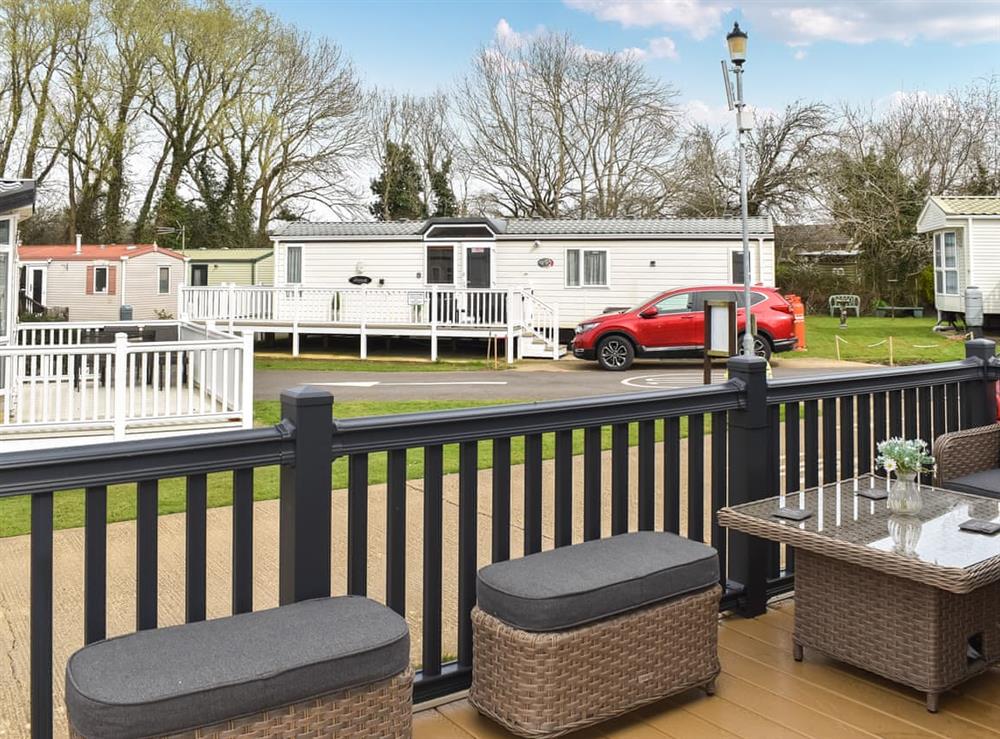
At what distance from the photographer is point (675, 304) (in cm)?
1501

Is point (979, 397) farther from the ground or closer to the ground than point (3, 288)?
closer to the ground

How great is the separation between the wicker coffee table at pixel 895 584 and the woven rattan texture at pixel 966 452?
0.68 m

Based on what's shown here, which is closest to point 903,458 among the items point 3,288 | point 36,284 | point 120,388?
point 120,388

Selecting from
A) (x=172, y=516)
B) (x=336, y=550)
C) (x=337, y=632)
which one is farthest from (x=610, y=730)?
(x=172, y=516)

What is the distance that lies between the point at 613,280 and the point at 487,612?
17.2m

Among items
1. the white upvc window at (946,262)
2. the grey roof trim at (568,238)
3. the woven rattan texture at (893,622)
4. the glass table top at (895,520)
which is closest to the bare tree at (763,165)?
the white upvc window at (946,262)

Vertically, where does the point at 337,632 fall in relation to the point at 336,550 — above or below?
above

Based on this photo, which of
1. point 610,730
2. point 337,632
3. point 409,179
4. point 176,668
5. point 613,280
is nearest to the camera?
point 176,668

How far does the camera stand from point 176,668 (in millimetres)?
1699

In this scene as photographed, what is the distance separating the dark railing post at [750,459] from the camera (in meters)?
3.12

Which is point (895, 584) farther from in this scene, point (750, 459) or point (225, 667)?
point (225, 667)

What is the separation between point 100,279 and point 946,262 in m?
25.2

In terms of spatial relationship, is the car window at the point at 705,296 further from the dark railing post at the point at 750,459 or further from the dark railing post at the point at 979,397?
the dark railing post at the point at 750,459

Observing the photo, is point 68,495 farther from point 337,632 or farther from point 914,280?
point 914,280
